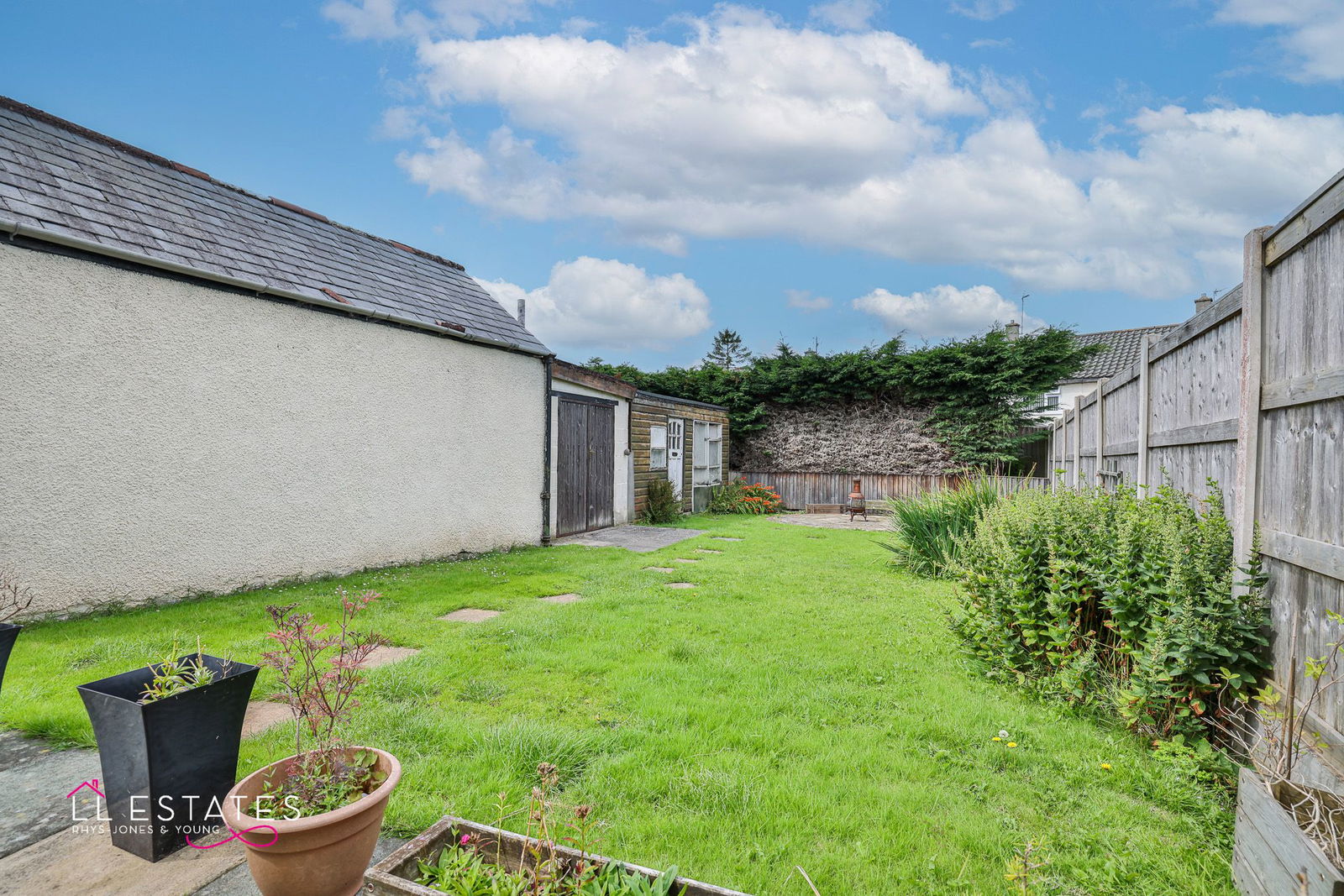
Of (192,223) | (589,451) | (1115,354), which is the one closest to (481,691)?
(192,223)

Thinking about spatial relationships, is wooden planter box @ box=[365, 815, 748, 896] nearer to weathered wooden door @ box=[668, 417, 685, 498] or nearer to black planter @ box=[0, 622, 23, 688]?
black planter @ box=[0, 622, 23, 688]

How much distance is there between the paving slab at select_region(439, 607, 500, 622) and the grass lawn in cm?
12

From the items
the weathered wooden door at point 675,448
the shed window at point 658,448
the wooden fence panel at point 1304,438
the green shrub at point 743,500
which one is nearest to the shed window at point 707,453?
the green shrub at point 743,500

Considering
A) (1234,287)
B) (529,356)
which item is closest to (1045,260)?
(529,356)

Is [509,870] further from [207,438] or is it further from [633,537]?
[633,537]

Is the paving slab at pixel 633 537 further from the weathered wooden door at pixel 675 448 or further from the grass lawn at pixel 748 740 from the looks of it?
the grass lawn at pixel 748 740

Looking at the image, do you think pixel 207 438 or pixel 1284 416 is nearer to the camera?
pixel 1284 416

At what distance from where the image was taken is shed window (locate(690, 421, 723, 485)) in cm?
1449

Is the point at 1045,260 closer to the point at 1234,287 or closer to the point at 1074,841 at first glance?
the point at 1234,287

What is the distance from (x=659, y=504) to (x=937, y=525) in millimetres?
5816

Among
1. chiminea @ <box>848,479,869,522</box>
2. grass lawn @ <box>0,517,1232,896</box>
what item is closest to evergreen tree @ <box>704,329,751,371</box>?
chiminea @ <box>848,479,869,522</box>

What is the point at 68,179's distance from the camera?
516cm

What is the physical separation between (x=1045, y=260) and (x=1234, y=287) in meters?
13.9

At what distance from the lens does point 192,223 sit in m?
5.93
